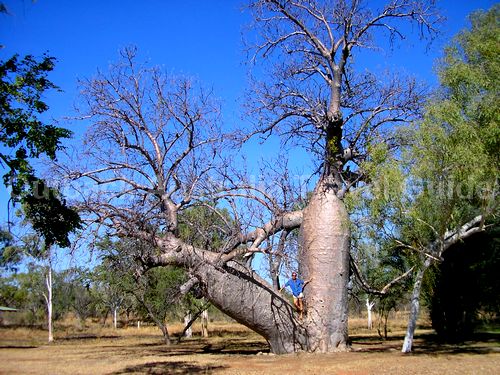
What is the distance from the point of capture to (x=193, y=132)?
12.8 m

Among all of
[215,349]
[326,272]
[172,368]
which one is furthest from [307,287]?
[215,349]

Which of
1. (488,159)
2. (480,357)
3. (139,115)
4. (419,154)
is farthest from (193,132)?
(480,357)

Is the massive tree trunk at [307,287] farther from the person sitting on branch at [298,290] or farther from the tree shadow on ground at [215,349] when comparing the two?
the tree shadow on ground at [215,349]

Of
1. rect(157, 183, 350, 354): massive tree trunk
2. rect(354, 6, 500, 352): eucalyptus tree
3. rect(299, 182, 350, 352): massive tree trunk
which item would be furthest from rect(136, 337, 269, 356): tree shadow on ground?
rect(354, 6, 500, 352): eucalyptus tree

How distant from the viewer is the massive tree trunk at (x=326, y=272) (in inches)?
469

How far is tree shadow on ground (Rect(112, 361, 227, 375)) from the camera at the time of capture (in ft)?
33.6

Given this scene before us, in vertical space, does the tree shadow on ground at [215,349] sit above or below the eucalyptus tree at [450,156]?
below

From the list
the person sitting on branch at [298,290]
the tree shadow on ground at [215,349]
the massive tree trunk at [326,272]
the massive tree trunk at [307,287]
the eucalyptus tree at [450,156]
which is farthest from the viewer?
the tree shadow on ground at [215,349]

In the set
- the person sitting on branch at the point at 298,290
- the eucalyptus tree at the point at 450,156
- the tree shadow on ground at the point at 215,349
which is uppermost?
the eucalyptus tree at the point at 450,156

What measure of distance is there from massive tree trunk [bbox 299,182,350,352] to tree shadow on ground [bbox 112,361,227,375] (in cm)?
257

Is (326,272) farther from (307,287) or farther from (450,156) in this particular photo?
(450,156)

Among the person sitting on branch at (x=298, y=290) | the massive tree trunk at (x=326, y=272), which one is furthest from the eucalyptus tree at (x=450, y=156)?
the person sitting on branch at (x=298, y=290)

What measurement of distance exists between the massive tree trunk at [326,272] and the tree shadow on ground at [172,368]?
257 cm

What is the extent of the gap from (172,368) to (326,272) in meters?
4.01
